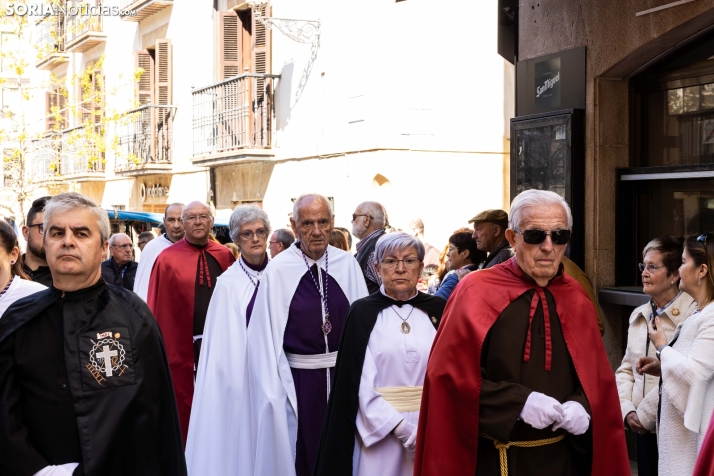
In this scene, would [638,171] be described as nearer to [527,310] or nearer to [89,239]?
[527,310]

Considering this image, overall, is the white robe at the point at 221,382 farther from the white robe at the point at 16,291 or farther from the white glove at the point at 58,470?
the white glove at the point at 58,470

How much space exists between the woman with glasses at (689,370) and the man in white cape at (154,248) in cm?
507

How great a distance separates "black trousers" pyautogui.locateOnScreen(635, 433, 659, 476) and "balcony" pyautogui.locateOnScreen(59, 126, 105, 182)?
1819 cm

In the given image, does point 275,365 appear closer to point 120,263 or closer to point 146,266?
point 146,266

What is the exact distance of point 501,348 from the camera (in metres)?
4.05

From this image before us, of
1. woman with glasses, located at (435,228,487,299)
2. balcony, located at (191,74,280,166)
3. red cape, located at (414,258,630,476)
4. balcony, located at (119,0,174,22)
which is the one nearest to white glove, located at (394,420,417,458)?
red cape, located at (414,258,630,476)

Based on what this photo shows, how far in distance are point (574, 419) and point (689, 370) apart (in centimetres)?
108

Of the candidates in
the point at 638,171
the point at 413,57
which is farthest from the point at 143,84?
the point at 638,171

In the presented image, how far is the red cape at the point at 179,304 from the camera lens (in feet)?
25.3

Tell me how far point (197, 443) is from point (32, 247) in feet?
5.77

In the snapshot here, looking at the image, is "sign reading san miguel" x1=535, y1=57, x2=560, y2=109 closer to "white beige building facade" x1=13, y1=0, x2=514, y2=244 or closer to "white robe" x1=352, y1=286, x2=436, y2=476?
"white robe" x1=352, y1=286, x2=436, y2=476

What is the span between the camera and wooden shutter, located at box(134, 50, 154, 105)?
22562 millimetres

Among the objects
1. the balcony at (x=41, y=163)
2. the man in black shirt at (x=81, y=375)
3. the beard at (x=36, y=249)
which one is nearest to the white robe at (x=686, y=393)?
the man in black shirt at (x=81, y=375)

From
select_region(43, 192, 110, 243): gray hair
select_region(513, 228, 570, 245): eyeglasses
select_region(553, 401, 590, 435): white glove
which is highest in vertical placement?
select_region(43, 192, 110, 243): gray hair
